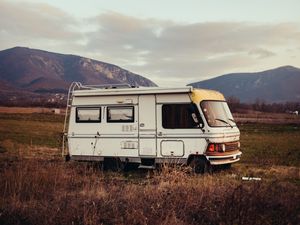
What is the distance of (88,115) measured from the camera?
46.6ft

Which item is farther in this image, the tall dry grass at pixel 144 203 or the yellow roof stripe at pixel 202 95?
the yellow roof stripe at pixel 202 95

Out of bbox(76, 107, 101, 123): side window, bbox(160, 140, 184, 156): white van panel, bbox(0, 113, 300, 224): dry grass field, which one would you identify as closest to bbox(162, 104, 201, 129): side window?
bbox(160, 140, 184, 156): white van panel

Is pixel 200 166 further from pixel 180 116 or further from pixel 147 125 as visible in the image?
pixel 147 125

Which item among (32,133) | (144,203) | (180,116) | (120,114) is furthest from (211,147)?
(32,133)

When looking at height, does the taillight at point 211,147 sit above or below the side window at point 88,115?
below

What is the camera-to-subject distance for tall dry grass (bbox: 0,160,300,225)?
268 inches

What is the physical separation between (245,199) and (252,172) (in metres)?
6.21

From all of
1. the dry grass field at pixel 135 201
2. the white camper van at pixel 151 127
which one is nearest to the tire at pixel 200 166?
the white camper van at pixel 151 127

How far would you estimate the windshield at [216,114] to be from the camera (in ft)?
41.0

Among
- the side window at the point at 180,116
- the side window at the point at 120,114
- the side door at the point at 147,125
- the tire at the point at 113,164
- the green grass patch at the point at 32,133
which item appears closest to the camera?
the side window at the point at 180,116

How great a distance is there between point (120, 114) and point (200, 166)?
3127 millimetres

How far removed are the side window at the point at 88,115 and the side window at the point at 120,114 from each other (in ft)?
1.36

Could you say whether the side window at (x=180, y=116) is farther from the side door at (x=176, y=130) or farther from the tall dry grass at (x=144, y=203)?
the tall dry grass at (x=144, y=203)

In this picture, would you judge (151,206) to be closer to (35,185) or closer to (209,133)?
(35,185)
